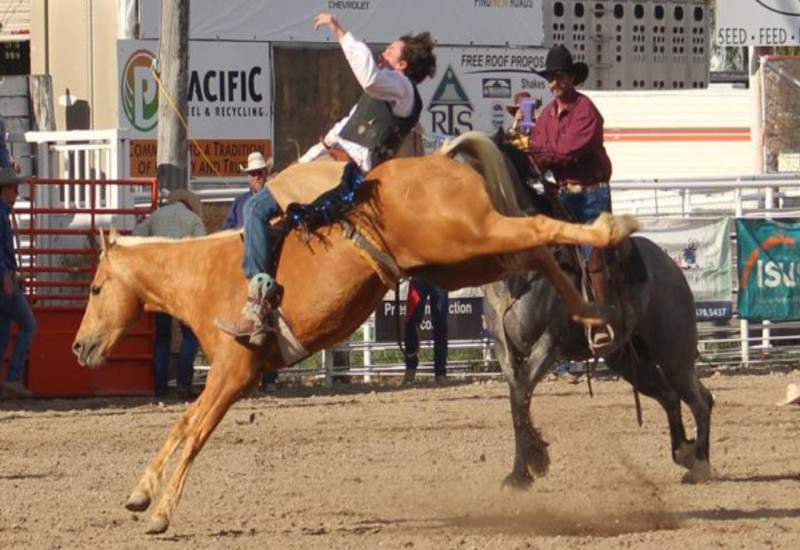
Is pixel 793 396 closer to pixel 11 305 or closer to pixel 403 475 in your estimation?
pixel 403 475

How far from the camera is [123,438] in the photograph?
12.5m

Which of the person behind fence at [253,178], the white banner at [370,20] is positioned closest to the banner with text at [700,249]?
the person behind fence at [253,178]

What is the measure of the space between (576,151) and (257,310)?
2.59 meters

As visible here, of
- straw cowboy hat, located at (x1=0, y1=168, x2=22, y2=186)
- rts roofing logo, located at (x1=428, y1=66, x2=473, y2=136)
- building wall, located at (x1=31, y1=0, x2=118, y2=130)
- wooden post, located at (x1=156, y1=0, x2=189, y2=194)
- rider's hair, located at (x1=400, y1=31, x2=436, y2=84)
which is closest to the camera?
rider's hair, located at (x1=400, y1=31, x2=436, y2=84)

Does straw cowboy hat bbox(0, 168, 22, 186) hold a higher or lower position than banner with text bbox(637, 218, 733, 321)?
higher

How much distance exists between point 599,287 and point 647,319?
59 centimetres

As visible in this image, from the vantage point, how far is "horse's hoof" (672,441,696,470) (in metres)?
10.4

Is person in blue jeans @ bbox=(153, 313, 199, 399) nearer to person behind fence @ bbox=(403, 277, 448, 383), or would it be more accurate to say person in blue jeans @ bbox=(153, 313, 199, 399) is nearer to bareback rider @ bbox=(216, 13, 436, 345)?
person behind fence @ bbox=(403, 277, 448, 383)

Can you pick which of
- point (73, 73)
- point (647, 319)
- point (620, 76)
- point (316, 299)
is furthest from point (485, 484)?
point (620, 76)

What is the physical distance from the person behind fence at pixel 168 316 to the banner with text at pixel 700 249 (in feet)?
13.8

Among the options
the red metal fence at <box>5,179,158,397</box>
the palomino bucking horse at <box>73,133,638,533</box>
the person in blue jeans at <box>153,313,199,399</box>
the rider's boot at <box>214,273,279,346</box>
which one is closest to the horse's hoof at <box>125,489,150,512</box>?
the palomino bucking horse at <box>73,133,638,533</box>

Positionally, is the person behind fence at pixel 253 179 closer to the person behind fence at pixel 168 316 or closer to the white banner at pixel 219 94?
the person behind fence at pixel 168 316

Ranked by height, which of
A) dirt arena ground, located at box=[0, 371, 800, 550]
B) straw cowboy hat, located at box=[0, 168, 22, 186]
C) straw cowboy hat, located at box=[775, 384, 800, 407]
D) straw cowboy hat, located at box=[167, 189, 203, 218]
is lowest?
dirt arena ground, located at box=[0, 371, 800, 550]

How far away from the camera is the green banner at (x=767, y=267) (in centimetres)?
1653
